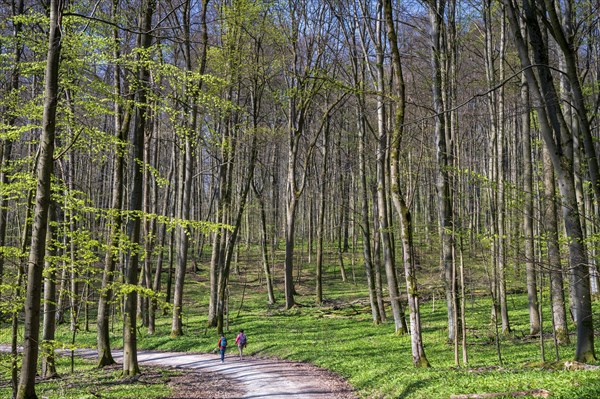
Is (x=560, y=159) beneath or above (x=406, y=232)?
above

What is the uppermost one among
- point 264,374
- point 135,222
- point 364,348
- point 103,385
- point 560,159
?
point 560,159

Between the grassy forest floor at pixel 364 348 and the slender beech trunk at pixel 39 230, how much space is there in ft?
6.91

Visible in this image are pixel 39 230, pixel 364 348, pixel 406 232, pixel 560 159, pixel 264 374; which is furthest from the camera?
pixel 364 348

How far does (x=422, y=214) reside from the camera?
62.5m

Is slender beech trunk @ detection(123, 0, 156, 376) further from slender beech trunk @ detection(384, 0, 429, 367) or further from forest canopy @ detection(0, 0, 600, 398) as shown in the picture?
slender beech trunk @ detection(384, 0, 429, 367)

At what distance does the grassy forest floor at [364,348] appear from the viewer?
9672mm

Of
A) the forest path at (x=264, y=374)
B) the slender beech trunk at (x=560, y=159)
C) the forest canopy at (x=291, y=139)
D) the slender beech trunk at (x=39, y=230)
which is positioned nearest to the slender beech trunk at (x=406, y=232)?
the forest canopy at (x=291, y=139)

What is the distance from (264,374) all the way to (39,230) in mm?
9534

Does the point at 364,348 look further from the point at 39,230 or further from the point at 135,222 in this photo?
the point at 39,230

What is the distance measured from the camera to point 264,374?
15734 millimetres

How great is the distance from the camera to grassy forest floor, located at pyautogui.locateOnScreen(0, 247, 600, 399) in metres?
9.67

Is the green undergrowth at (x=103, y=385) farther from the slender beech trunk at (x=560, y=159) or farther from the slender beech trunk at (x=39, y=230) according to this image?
the slender beech trunk at (x=560, y=159)

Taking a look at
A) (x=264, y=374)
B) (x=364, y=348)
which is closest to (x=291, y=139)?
(x=364, y=348)

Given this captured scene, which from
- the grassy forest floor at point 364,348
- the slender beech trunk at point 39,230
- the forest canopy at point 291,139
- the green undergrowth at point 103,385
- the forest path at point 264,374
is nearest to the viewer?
the slender beech trunk at point 39,230
